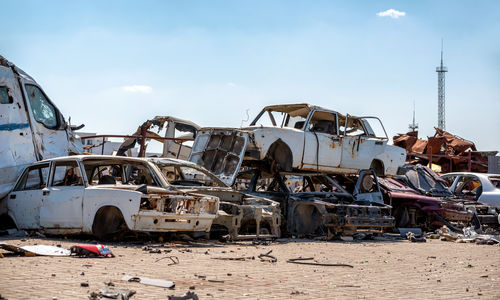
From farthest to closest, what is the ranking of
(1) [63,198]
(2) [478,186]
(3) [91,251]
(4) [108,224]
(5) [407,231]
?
(2) [478,186] → (5) [407,231] → (1) [63,198] → (4) [108,224] → (3) [91,251]

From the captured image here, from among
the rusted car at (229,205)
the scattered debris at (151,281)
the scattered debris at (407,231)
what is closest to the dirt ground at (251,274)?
the scattered debris at (151,281)

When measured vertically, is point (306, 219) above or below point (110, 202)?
below

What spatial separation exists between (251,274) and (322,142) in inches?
302

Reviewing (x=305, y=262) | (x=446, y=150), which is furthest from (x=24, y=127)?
(x=446, y=150)

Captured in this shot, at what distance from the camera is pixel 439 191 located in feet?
54.5

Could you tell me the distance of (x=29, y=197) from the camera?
1026 cm

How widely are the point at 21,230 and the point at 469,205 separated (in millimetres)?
10850

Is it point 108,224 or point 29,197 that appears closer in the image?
point 108,224

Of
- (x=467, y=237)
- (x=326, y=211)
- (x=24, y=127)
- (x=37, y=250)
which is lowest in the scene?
(x=467, y=237)

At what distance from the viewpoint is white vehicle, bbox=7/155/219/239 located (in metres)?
9.09

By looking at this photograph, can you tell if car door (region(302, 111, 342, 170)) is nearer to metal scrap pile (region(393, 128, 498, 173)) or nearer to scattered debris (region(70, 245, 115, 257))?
scattered debris (region(70, 245, 115, 257))

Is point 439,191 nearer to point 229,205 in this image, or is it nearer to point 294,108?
point 294,108

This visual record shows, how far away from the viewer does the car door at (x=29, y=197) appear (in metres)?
10.1

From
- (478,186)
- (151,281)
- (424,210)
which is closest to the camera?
(151,281)
